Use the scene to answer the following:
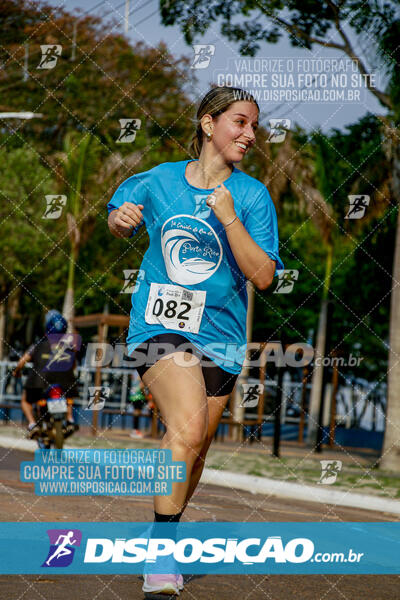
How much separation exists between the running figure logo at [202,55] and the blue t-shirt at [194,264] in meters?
3.07

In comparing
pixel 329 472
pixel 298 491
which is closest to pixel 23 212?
pixel 329 472

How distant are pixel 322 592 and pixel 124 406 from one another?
1591 centimetres

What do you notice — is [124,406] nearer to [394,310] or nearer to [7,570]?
[394,310]

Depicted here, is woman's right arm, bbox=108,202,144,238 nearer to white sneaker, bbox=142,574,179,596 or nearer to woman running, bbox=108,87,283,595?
woman running, bbox=108,87,283,595

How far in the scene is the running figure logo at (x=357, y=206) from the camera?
14.6 meters

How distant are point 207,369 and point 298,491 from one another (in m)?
6.11

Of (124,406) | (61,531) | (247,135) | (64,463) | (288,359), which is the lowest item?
(124,406)

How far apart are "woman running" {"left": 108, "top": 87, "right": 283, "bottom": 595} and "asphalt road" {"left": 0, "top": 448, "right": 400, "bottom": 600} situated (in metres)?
0.47

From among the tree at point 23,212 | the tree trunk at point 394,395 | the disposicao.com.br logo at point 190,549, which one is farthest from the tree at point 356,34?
the tree at point 23,212

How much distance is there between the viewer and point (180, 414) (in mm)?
4023

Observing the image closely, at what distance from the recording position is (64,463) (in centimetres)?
1050

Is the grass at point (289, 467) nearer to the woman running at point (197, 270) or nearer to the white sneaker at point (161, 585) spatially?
the woman running at point (197, 270)

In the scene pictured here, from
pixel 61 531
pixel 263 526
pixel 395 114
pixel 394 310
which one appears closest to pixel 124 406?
pixel 394 310

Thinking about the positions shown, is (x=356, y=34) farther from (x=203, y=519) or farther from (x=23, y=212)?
(x=23, y=212)
